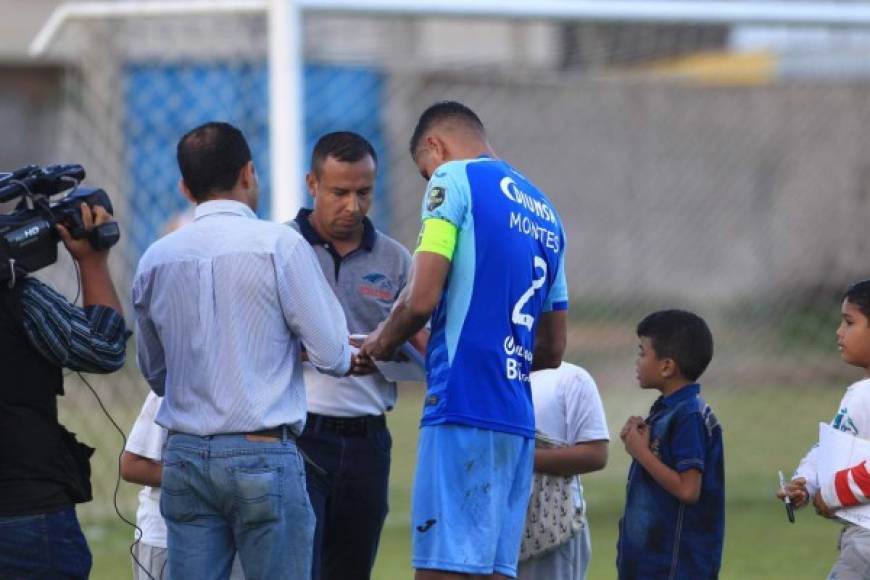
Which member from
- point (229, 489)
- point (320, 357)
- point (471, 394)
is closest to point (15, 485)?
point (229, 489)

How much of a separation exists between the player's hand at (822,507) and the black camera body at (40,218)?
2.57 meters

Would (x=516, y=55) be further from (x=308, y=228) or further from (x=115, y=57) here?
(x=308, y=228)

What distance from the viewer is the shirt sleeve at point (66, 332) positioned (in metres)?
4.78

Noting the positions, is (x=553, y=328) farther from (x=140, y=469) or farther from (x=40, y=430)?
(x=40, y=430)

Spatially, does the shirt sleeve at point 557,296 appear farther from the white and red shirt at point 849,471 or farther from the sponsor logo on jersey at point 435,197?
the white and red shirt at point 849,471

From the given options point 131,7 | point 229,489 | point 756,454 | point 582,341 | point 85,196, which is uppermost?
point 131,7

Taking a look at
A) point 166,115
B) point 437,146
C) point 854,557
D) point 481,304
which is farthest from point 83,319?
point 166,115

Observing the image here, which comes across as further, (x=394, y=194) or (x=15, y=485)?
(x=394, y=194)

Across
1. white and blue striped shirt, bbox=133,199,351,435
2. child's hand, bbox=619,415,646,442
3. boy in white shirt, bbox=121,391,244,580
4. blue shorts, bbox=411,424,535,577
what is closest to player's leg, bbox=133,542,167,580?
boy in white shirt, bbox=121,391,244,580

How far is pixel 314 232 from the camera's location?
6.08 metres

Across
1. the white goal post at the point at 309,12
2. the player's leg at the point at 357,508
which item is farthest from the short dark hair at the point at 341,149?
the white goal post at the point at 309,12

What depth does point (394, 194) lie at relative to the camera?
35.3 ft

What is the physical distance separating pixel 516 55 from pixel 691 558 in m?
7.26

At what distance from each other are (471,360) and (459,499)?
435 mm
